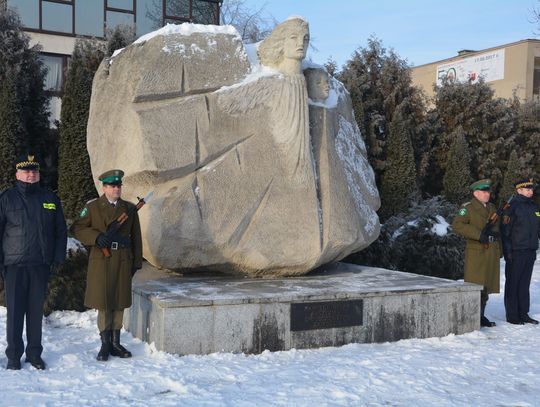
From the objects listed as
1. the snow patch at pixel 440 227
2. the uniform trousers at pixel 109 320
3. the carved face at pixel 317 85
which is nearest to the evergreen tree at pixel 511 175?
the snow patch at pixel 440 227

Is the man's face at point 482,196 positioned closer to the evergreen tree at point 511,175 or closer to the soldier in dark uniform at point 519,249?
the soldier in dark uniform at point 519,249

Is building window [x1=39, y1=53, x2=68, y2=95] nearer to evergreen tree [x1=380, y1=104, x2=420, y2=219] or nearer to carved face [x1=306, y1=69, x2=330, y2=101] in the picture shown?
evergreen tree [x1=380, y1=104, x2=420, y2=219]

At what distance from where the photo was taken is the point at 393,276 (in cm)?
661

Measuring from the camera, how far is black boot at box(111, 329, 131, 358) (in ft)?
16.0

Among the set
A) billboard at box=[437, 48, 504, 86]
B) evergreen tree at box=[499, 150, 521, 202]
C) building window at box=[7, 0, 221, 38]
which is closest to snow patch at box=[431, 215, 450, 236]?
evergreen tree at box=[499, 150, 521, 202]

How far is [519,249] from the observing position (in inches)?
255

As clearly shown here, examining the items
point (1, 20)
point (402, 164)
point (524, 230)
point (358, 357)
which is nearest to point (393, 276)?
point (524, 230)

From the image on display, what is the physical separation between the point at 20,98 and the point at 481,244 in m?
7.08

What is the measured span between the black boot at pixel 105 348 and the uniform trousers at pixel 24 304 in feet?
1.38

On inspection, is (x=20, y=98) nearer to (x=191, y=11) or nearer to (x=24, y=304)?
(x=24, y=304)

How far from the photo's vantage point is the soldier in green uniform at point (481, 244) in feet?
20.6

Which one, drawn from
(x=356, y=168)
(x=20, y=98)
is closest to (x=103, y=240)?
(x=356, y=168)

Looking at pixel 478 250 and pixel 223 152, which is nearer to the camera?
pixel 223 152

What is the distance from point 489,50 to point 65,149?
918 inches
